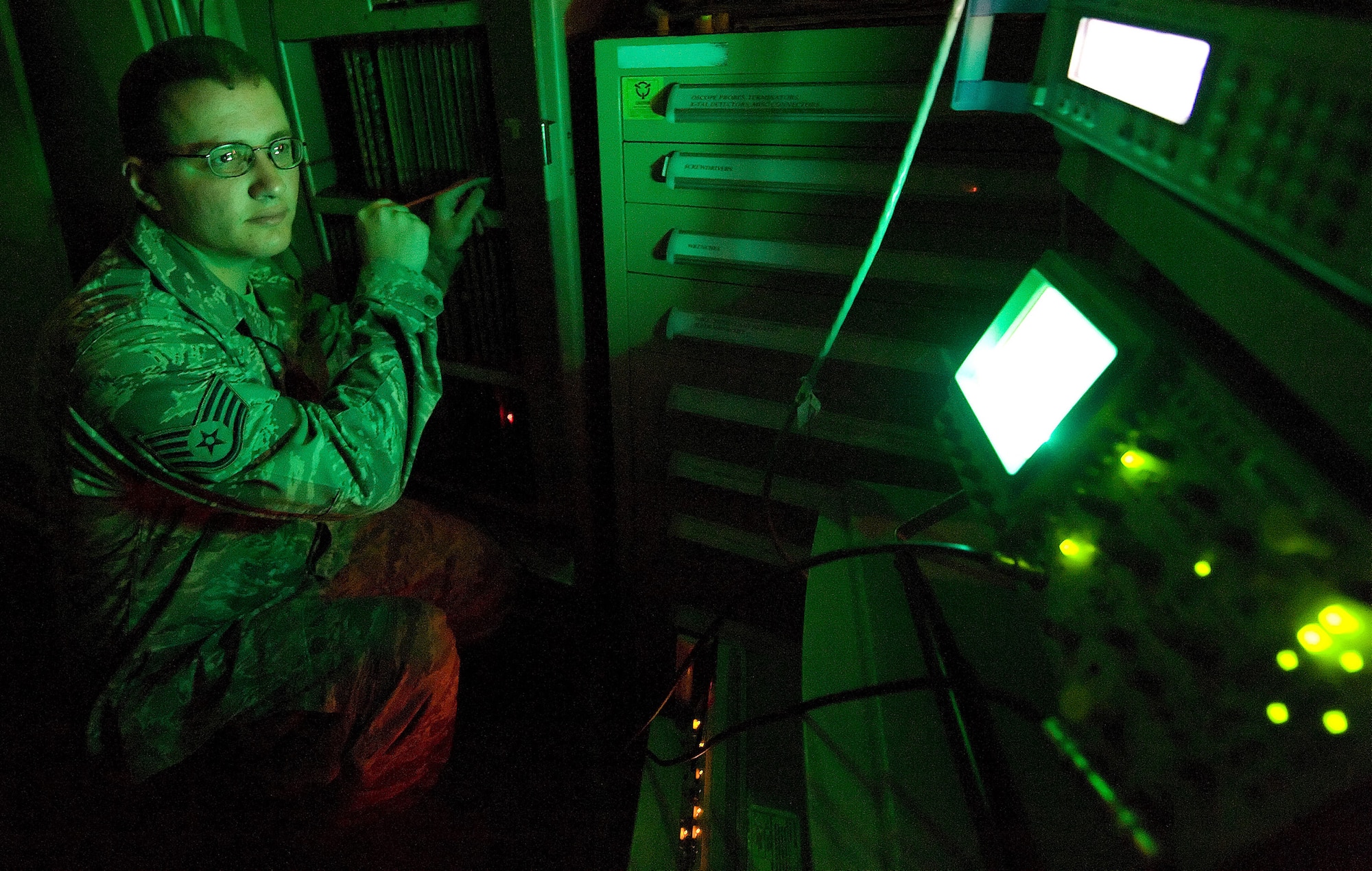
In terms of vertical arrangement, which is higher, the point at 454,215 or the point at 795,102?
the point at 795,102

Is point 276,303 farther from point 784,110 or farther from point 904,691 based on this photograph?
point 904,691

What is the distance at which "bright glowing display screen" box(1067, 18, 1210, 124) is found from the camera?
39cm

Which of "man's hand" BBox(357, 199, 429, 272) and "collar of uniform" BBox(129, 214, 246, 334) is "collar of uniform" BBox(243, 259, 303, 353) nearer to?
"collar of uniform" BBox(129, 214, 246, 334)

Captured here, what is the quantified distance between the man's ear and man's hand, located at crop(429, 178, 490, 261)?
35 cm

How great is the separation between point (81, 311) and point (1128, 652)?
43.8 inches

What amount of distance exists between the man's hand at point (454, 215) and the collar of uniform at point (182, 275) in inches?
12.2

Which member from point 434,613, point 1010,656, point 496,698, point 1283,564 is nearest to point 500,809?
point 496,698

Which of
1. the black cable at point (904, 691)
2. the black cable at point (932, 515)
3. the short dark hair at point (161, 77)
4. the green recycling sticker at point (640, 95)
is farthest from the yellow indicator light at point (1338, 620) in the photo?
the short dark hair at point (161, 77)

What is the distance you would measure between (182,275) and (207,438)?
301 millimetres

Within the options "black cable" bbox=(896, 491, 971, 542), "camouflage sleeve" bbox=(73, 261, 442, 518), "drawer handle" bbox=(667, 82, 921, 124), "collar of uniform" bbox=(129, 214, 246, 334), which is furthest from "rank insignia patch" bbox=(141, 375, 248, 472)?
"black cable" bbox=(896, 491, 971, 542)

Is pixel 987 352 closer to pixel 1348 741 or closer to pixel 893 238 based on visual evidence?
pixel 893 238

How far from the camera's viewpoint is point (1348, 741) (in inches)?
10.4

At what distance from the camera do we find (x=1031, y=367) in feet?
1.72

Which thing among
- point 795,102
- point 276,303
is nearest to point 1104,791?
point 795,102
